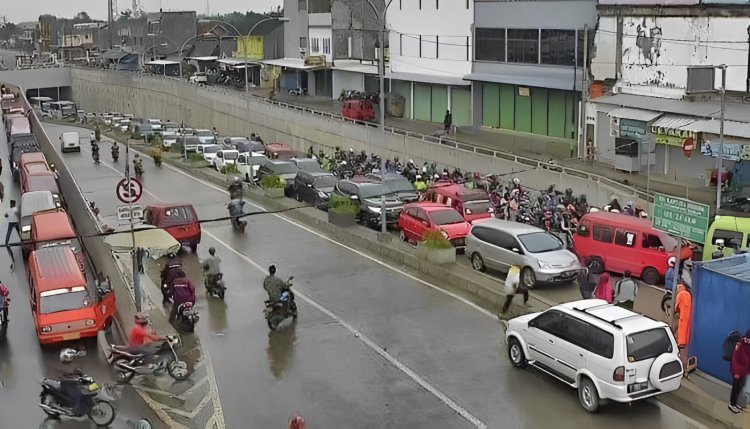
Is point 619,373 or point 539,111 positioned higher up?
point 539,111

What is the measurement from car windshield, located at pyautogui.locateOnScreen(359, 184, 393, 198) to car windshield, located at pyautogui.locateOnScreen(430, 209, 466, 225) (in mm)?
4335

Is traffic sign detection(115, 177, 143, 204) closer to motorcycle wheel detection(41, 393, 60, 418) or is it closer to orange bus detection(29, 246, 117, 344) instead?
orange bus detection(29, 246, 117, 344)

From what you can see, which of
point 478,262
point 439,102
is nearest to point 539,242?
point 478,262

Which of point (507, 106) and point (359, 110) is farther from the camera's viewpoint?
point (359, 110)

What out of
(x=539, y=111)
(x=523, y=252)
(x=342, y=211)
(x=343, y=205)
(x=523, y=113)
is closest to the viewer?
(x=523, y=252)

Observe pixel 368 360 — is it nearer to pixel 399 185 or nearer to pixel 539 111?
pixel 399 185

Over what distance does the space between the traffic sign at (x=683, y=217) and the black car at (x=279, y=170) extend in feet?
77.4

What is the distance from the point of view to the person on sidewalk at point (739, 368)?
44.1ft

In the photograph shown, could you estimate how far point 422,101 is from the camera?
203ft

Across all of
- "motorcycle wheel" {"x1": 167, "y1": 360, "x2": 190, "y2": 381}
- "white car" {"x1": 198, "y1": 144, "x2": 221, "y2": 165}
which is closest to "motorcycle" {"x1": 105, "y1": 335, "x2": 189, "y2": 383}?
"motorcycle wheel" {"x1": 167, "y1": 360, "x2": 190, "y2": 381}

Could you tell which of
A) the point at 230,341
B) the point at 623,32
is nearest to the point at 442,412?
the point at 230,341

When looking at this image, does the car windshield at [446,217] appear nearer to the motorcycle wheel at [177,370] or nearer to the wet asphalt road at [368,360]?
the wet asphalt road at [368,360]

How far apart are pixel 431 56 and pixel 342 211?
33.8 m

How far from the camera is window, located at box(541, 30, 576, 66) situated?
148 ft
